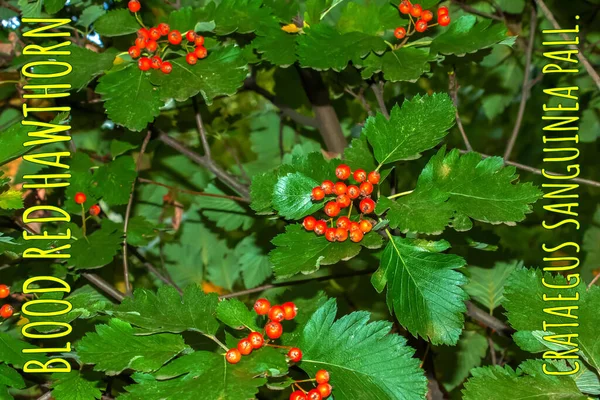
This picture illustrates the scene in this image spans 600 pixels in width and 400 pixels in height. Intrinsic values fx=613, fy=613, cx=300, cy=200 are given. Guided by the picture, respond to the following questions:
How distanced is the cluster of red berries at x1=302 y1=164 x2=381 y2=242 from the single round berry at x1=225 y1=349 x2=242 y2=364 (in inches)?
7.7

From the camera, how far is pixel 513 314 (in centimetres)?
88

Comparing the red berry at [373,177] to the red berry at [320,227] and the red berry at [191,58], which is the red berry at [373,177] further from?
the red berry at [191,58]

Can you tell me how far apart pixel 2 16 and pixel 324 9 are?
738 mm

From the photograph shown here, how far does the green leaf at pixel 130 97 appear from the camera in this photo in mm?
955

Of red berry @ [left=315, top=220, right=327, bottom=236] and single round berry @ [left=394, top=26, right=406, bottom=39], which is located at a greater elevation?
single round berry @ [left=394, top=26, right=406, bottom=39]

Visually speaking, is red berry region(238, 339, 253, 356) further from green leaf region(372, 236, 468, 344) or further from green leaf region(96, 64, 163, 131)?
green leaf region(96, 64, 163, 131)

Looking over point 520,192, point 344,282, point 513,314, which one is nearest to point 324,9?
point 520,192

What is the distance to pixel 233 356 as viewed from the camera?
2.44 feet

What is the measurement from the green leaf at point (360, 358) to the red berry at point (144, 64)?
48 cm

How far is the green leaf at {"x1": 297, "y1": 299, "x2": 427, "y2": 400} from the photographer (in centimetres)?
77

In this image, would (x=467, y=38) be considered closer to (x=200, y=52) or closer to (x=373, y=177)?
(x=373, y=177)

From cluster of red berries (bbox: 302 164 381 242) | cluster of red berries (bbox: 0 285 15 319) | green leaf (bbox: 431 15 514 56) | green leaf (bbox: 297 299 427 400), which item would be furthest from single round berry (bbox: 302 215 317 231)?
cluster of red berries (bbox: 0 285 15 319)

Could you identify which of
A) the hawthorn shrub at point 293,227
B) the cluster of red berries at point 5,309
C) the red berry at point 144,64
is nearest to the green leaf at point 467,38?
the hawthorn shrub at point 293,227

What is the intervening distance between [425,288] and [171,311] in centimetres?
34
